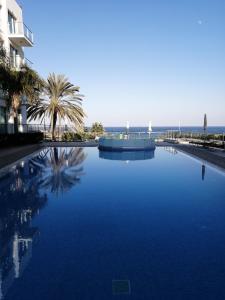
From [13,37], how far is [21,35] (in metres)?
0.59

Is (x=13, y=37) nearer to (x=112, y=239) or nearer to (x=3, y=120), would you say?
(x=3, y=120)

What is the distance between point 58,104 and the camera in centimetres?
2423

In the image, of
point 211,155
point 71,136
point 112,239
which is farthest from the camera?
point 71,136

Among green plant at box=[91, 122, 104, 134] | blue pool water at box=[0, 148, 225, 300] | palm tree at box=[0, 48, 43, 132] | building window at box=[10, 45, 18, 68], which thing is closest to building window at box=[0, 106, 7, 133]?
palm tree at box=[0, 48, 43, 132]

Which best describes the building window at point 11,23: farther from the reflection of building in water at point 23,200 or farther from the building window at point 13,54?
the reflection of building in water at point 23,200

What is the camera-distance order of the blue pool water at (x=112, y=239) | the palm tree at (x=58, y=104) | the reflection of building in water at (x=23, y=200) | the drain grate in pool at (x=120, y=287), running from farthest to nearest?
1. the palm tree at (x=58, y=104)
2. the reflection of building in water at (x=23, y=200)
3. the blue pool water at (x=112, y=239)
4. the drain grate in pool at (x=120, y=287)

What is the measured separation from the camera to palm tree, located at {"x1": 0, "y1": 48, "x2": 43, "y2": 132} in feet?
54.1

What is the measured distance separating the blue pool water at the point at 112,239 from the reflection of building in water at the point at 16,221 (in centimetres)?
2

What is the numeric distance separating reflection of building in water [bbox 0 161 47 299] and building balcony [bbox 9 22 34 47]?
1407 centimetres

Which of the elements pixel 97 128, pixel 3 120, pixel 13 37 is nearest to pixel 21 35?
pixel 13 37

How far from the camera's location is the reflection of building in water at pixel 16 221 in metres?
3.46

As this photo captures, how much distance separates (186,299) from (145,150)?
52.5 ft

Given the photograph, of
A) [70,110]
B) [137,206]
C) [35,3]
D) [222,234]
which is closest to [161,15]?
[35,3]

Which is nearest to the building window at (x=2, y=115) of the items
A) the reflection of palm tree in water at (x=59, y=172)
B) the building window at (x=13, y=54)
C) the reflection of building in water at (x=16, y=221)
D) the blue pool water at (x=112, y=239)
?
the building window at (x=13, y=54)
